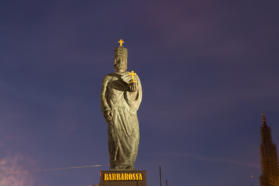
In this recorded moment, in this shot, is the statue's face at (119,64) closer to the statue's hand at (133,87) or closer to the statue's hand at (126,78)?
the statue's hand at (126,78)

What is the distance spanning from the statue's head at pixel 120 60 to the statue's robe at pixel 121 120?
51cm

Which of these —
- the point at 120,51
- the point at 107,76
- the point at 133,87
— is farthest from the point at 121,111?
the point at 120,51

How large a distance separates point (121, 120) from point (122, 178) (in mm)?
2802

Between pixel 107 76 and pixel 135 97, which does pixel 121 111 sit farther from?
pixel 107 76

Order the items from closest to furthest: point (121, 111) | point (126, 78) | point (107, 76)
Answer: point (121, 111) → point (126, 78) → point (107, 76)

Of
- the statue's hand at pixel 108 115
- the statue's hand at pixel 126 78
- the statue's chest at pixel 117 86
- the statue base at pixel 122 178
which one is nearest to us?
the statue base at pixel 122 178

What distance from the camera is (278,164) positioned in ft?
387

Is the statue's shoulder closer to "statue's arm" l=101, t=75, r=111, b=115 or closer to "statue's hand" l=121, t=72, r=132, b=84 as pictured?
"statue's arm" l=101, t=75, r=111, b=115

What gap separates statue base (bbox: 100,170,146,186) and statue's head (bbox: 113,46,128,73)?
17.1 feet

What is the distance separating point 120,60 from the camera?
1853cm

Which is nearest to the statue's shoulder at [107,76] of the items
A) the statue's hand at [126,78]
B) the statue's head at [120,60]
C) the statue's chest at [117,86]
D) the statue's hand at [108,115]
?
Answer: the statue's chest at [117,86]

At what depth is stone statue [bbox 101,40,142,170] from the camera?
55.9 feet

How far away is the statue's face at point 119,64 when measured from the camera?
1850 cm

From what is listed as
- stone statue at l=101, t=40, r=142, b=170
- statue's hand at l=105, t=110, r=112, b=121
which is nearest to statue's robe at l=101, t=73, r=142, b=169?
stone statue at l=101, t=40, r=142, b=170
